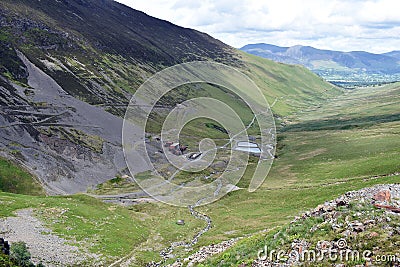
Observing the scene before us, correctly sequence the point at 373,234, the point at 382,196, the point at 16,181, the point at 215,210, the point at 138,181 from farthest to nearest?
the point at 138,181 → the point at 16,181 → the point at 215,210 → the point at 382,196 → the point at 373,234

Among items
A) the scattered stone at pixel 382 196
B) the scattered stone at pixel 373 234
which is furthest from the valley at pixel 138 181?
the scattered stone at pixel 373 234

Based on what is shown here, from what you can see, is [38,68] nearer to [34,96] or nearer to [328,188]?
[34,96]

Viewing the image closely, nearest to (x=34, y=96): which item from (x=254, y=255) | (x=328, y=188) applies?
(x=328, y=188)

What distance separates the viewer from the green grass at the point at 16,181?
97.1m

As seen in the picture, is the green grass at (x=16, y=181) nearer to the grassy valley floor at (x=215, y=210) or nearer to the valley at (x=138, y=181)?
the valley at (x=138, y=181)

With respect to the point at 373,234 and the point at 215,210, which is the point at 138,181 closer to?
the point at 215,210

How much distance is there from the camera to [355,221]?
89.4 ft

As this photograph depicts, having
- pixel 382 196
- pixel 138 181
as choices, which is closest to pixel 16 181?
pixel 138 181

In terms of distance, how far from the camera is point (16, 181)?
100188 millimetres

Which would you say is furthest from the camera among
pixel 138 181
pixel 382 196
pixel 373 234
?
pixel 138 181

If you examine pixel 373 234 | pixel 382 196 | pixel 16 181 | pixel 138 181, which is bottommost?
Answer: pixel 138 181

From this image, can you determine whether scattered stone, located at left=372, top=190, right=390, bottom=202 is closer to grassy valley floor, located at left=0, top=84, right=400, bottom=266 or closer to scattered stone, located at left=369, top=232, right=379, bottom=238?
scattered stone, located at left=369, top=232, right=379, bottom=238

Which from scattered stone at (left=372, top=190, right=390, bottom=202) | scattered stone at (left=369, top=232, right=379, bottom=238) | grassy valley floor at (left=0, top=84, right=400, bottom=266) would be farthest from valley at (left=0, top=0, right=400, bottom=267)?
scattered stone at (left=369, top=232, right=379, bottom=238)

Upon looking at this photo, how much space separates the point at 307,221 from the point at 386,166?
67702 millimetres
